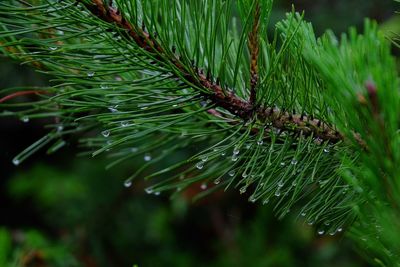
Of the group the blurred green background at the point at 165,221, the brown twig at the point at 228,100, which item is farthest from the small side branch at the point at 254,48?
the blurred green background at the point at 165,221

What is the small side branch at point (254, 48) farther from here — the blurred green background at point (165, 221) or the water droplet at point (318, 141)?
the blurred green background at point (165, 221)

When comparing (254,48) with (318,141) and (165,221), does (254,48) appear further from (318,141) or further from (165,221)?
(165,221)

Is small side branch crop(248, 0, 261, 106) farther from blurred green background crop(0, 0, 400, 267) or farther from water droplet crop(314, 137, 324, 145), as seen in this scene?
blurred green background crop(0, 0, 400, 267)

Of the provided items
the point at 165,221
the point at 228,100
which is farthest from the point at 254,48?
the point at 165,221

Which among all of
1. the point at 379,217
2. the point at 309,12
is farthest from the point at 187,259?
the point at 379,217

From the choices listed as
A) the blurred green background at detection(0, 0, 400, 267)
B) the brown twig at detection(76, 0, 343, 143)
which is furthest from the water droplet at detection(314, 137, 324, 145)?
the blurred green background at detection(0, 0, 400, 267)

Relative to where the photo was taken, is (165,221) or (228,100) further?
(165,221)
